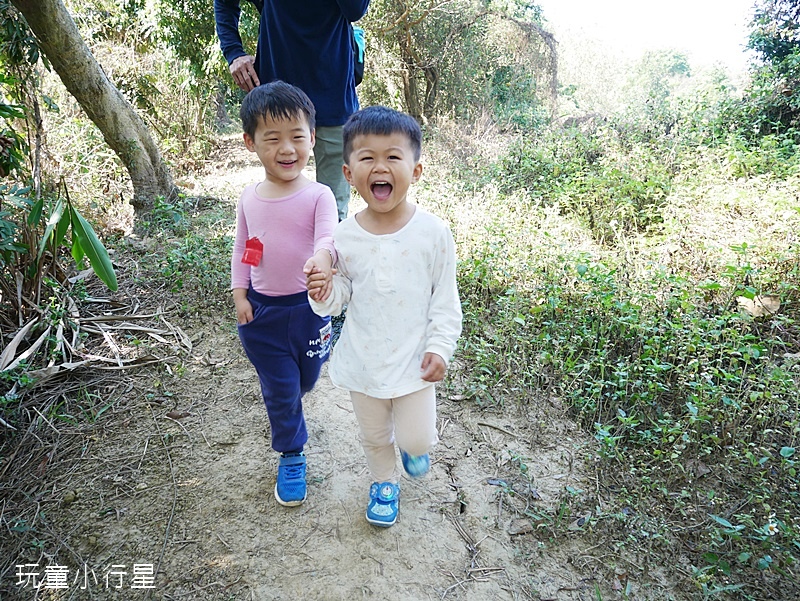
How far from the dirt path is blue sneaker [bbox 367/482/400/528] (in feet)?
0.16

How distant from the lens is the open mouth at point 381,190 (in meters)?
1.56

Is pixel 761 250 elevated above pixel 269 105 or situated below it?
below

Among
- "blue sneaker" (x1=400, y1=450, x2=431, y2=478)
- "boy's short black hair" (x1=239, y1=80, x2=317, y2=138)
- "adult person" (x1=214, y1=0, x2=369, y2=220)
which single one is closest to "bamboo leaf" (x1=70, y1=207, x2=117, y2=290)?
"adult person" (x1=214, y1=0, x2=369, y2=220)

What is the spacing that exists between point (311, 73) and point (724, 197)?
336 cm

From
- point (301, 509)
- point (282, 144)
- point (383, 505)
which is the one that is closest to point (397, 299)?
point (282, 144)

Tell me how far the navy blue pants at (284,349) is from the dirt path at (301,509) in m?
0.35

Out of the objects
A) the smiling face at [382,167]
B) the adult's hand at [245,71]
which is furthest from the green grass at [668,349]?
the adult's hand at [245,71]

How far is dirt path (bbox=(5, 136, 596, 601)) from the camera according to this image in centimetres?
178

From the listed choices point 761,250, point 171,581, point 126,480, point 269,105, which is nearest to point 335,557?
point 171,581

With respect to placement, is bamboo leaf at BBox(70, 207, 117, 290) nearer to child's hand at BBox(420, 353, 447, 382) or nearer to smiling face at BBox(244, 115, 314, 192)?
smiling face at BBox(244, 115, 314, 192)

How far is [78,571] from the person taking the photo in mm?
1825

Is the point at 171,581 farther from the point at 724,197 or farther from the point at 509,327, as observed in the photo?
the point at 724,197

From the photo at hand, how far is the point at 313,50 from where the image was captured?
2.30m

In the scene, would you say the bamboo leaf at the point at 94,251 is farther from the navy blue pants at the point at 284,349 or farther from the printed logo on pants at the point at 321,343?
the printed logo on pants at the point at 321,343
